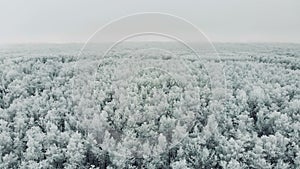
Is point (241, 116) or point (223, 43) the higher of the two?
point (223, 43)

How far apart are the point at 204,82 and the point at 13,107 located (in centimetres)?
283

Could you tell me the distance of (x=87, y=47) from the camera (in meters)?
7.54

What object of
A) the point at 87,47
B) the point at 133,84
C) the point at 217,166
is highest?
the point at 87,47

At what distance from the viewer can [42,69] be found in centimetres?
793

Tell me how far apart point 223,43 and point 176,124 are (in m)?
3.53

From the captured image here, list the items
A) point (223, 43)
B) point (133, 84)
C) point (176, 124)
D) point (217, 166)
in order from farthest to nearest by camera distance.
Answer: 1. point (223, 43)
2. point (133, 84)
3. point (176, 124)
4. point (217, 166)

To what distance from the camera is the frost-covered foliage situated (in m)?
5.38

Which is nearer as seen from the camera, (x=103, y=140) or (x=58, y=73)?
(x=103, y=140)

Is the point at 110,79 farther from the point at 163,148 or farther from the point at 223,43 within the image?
the point at 223,43

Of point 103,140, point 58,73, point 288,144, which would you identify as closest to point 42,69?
point 58,73

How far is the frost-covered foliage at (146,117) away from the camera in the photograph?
5379 millimetres

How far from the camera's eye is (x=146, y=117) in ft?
19.2

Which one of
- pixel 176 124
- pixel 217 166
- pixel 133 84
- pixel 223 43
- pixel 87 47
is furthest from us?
pixel 223 43

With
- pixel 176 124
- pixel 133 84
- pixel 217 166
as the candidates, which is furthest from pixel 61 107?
pixel 217 166
